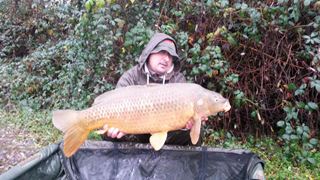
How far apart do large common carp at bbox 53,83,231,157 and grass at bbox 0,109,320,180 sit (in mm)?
1029

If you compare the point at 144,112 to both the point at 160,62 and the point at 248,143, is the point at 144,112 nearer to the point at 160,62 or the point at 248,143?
the point at 160,62

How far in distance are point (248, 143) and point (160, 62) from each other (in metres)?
1.23

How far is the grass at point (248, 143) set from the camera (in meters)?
2.99

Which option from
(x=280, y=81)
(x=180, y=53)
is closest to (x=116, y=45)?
(x=180, y=53)

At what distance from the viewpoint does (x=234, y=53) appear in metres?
3.46

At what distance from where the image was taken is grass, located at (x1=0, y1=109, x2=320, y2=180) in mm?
2986

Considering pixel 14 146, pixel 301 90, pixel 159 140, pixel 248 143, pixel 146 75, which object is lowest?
pixel 14 146

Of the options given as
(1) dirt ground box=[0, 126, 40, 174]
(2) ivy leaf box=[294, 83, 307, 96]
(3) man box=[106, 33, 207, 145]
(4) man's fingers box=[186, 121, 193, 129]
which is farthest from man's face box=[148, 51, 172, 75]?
(1) dirt ground box=[0, 126, 40, 174]

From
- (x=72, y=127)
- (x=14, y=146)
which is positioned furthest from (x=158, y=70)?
(x=14, y=146)

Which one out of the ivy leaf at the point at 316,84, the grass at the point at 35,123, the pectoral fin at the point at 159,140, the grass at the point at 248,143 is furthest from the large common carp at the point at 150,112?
the grass at the point at 35,123

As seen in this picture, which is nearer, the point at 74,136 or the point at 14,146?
the point at 74,136

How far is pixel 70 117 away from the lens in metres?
2.23

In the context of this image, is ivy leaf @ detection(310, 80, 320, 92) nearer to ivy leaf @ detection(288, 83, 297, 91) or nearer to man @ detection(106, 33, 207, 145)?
ivy leaf @ detection(288, 83, 297, 91)

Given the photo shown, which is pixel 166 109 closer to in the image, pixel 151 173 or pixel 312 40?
pixel 151 173
